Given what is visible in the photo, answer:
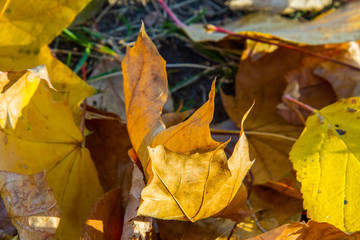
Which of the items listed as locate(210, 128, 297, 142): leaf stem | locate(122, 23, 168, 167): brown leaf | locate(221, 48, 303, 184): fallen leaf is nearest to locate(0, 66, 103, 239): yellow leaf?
locate(122, 23, 168, 167): brown leaf

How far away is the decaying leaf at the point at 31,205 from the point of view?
68 cm

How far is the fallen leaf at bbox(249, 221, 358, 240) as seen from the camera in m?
0.67

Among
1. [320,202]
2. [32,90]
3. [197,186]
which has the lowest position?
[320,202]

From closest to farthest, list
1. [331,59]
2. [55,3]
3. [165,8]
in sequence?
[55,3], [331,59], [165,8]

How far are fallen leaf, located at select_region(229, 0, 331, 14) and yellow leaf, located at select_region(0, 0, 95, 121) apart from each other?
580 mm

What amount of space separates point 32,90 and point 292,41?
1.99 feet

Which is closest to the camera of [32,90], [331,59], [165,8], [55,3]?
[32,90]

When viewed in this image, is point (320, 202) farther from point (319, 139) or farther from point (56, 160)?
point (56, 160)

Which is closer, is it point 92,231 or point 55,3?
point 92,231

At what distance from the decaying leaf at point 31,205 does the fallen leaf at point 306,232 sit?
35 centimetres

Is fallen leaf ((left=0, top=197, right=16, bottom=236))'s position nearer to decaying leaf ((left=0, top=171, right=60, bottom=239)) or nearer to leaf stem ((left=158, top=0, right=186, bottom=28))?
decaying leaf ((left=0, top=171, right=60, bottom=239))

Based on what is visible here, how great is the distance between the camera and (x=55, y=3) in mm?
892

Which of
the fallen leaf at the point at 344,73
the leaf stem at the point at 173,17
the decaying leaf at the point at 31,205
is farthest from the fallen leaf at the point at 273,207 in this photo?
the leaf stem at the point at 173,17

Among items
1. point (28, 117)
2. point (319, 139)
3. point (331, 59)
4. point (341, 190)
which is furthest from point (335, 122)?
point (28, 117)
